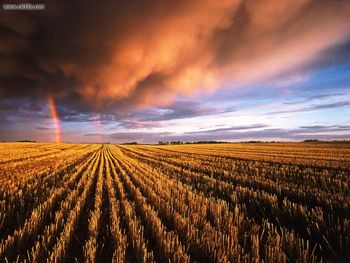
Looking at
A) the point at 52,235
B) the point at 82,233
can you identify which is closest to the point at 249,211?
the point at 82,233

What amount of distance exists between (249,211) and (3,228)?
499 centimetres

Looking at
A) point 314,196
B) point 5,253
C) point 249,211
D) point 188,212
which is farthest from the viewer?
point 314,196

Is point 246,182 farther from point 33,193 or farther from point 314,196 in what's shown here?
point 33,193

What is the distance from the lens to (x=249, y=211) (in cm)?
543

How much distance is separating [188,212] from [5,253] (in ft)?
10.0

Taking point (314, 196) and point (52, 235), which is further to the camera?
point (314, 196)

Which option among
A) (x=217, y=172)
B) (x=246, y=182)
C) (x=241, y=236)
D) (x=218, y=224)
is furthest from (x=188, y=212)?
(x=217, y=172)

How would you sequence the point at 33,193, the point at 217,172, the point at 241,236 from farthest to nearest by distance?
the point at 217,172
the point at 33,193
the point at 241,236

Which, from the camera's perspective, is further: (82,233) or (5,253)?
(82,233)

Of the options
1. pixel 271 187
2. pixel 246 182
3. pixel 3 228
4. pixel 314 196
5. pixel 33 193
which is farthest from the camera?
pixel 246 182

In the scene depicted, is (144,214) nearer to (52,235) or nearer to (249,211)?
(52,235)

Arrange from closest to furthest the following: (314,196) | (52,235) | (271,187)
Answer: (52,235) → (314,196) → (271,187)

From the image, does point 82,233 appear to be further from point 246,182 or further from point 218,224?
point 246,182

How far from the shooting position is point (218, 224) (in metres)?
4.20
